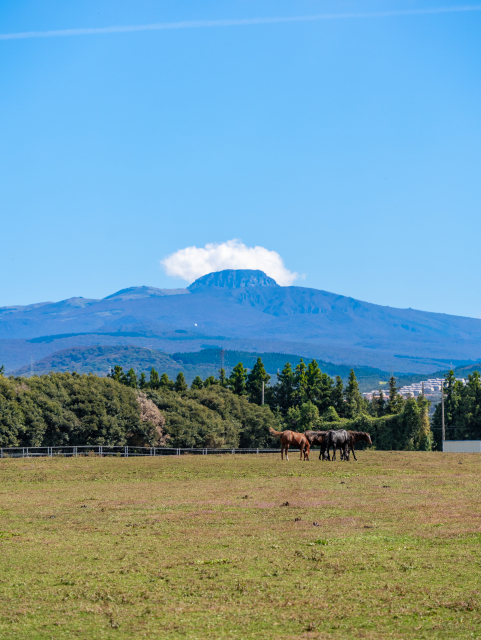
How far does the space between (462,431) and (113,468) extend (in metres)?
73.4

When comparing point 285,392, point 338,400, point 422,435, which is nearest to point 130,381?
point 285,392

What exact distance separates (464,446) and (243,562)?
68.6 meters

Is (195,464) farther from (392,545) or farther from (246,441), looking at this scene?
(246,441)

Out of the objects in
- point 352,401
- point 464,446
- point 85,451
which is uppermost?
point 352,401

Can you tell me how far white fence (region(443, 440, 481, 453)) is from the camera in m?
76.0

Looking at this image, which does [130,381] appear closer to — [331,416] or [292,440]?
[331,416]

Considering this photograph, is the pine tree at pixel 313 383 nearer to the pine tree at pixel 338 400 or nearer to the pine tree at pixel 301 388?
the pine tree at pixel 301 388

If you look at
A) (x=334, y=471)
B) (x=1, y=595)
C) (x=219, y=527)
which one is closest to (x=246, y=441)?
(x=334, y=471)

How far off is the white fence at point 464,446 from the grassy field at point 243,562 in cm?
5151

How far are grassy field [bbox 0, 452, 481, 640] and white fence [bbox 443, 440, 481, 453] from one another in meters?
51.5

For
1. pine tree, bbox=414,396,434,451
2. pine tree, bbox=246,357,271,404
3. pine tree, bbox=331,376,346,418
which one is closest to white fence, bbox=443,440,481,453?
pine tree, bbox=414,396,434,451

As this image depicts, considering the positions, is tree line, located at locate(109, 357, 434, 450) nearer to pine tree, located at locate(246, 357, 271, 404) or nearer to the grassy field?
pine tree, located at locate(246, 357, 271, 404)

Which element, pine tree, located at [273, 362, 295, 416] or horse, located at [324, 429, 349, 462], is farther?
pine tree, located at [273, 362, 295, 416]

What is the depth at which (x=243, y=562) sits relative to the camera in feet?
48.1
